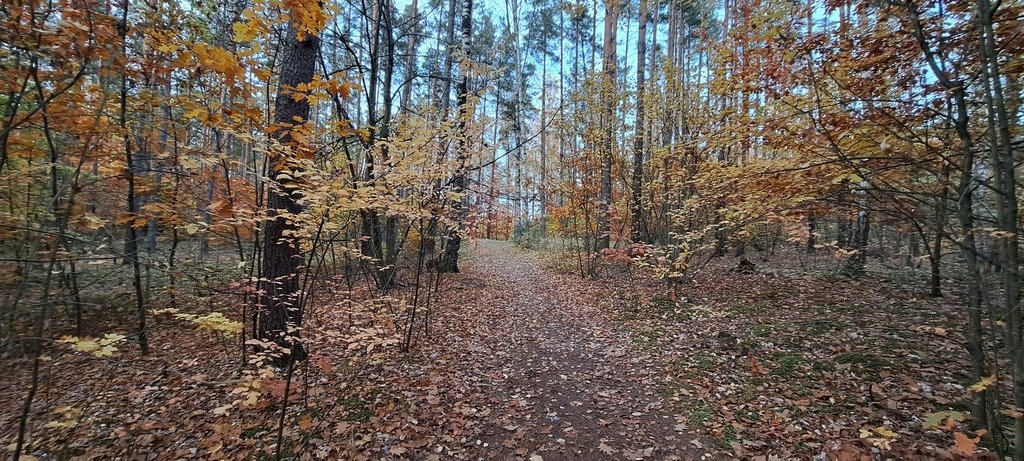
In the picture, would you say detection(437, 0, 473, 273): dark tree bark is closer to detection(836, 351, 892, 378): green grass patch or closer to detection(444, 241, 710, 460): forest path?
detection(444, 241, 710, 460): forest path

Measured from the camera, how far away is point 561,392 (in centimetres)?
494

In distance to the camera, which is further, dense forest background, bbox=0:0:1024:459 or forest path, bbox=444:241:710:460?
forest path, bbox=444:241:710:460

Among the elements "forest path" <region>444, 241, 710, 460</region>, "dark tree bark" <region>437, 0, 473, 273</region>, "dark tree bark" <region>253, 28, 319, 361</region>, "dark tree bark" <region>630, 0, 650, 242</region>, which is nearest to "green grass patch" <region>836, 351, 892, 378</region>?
"forest path" <region>444, 241, 710, 460</region>

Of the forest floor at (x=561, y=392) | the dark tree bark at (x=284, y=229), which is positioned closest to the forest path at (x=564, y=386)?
the forest floor at (x=561, y=392)

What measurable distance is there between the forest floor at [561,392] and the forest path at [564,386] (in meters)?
0.03

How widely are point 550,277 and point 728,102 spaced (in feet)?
22.8

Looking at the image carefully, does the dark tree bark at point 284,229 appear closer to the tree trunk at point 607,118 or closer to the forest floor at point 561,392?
the forest floor at point 561,392

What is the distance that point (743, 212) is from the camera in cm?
541

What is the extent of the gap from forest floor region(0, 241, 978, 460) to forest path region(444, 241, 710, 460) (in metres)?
0.03

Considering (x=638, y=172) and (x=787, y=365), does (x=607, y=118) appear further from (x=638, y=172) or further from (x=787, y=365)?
(x=787, y=365)

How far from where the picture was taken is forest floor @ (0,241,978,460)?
3646 mm

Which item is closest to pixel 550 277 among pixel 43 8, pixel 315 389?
pixel 315 389

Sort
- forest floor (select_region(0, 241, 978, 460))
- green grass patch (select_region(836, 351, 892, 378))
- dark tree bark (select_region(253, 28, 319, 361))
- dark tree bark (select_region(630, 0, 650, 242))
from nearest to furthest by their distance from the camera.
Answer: forest floor (select_region(0, 241, 978, 460)) → green grass patch (select_region(836, 351, 892, 378)) → dark tree bark (select_region(253, 28, 319, 361)) → dark tree bark (select_region(630, 0, 650, 242))

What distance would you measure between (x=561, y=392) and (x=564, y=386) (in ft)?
0.55
